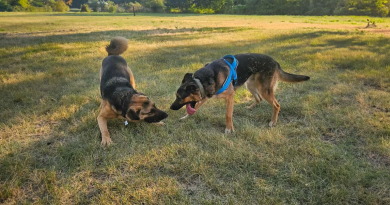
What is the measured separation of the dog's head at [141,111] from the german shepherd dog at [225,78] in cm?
37

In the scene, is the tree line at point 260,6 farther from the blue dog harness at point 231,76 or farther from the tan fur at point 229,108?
the tan fur at point 229,108

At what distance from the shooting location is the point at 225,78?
4273 mm

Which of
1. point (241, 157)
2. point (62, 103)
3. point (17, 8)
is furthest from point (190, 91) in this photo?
point (17, 8)

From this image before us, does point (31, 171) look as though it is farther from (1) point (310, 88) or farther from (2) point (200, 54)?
(2) point (200, 54)

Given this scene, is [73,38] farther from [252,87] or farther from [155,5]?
[155,5]

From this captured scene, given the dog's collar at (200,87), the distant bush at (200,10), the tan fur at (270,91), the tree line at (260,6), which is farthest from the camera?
the distant bush at (200,10)

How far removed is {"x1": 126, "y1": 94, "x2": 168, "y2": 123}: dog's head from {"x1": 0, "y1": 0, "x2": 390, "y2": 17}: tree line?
63.0 metres

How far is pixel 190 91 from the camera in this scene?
3.94 m

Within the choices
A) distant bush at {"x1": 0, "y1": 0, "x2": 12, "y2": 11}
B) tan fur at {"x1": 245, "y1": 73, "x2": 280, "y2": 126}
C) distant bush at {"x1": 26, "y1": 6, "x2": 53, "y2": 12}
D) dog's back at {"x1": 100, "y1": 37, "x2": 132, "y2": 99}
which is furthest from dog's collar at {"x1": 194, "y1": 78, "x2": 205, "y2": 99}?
distant bush at {"x1": 0, "y1": 0, "x2": 12, "y2": 11}

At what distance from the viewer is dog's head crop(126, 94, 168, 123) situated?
12.3ft

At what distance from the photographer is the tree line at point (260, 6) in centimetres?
5222

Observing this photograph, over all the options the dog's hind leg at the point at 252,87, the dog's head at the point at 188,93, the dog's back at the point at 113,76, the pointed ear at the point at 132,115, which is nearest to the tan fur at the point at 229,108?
the dog's head at the point at 188,93

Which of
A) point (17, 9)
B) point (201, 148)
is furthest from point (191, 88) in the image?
point (17, 9)

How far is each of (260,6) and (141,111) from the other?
75.1 meters
